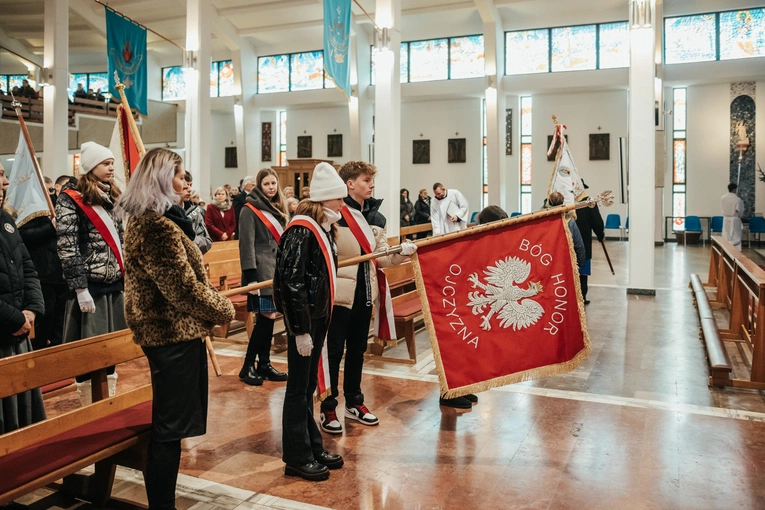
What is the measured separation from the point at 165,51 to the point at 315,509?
24062 mm

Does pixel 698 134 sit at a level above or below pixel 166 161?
above

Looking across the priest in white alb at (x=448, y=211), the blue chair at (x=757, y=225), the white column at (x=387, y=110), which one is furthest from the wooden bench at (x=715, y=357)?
the blue chair at (x=757, y=225)

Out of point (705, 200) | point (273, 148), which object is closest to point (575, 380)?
point (705, 200)

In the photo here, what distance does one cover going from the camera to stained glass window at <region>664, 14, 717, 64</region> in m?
18.9

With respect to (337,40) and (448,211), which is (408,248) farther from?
(448,211)

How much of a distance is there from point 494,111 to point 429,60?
3793 millimetres

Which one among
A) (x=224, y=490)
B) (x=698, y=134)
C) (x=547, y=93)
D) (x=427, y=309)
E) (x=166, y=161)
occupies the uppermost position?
(x=547, y=93)

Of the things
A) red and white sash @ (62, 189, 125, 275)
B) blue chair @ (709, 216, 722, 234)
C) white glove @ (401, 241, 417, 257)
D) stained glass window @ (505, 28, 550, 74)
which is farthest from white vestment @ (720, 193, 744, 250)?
red and white sash @ (62, 189, 125, 275)

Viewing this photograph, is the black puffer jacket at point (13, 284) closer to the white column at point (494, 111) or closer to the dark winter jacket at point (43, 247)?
the dark winter jacket at point (43, 247)

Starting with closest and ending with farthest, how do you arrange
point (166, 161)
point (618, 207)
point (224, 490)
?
point (166, 161) → point (224, 490) → point (618, 207)

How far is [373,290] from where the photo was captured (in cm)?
404

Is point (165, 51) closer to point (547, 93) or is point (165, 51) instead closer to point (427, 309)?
point (547, 93)

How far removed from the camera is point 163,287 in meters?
2.50

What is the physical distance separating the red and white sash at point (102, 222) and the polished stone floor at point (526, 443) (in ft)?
3.92
